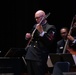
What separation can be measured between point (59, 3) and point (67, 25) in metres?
0.58

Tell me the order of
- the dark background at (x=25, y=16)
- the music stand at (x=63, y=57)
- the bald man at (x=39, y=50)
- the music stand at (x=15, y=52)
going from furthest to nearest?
the dark background at (x=25, y=16), the music stand at (x=15, y=52), the music stand at (x=63, y=57), the bald man at (x=39, y=50)

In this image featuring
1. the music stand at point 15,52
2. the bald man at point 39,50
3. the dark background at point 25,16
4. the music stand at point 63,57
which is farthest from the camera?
the dark background at point 25,16

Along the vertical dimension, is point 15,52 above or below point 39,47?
below

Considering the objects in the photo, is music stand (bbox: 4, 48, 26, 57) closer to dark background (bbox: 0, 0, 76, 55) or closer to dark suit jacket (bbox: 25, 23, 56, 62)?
dark suit jacket (bbox: 25, 23, 56, 62)

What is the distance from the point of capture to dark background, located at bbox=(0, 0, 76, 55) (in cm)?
846

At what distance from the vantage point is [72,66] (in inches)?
243

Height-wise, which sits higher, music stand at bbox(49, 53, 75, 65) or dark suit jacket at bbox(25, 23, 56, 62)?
dark suit jacket at bbox(25, 23, 56, 62)

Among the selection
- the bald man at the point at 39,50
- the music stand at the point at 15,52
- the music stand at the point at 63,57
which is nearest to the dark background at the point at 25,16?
the music stand at the point at 15,52

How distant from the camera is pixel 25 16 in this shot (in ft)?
28.2

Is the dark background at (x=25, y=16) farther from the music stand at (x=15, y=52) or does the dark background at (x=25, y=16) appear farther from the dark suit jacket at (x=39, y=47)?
the dark suit jacket at (x=39, y=47)

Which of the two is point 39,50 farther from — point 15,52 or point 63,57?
point 15,52

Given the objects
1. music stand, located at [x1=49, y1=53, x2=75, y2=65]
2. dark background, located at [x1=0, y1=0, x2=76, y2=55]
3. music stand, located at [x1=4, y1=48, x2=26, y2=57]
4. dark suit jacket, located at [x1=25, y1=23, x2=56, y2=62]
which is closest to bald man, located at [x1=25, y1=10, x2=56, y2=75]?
dark suit jacket, located at [x1=25, y1=23, x2=56, y2=62]

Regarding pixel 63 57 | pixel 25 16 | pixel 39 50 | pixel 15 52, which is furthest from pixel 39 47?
pixel 25 16

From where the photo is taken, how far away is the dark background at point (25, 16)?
8461 millimetres
